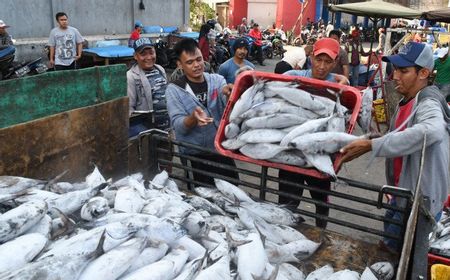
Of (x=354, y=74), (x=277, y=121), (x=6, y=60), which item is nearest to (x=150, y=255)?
(x=277, y=121)

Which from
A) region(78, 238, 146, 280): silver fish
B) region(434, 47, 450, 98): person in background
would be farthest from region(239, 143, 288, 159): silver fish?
region(434, 47, 450, 98): person in background

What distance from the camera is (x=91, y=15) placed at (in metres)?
14.5

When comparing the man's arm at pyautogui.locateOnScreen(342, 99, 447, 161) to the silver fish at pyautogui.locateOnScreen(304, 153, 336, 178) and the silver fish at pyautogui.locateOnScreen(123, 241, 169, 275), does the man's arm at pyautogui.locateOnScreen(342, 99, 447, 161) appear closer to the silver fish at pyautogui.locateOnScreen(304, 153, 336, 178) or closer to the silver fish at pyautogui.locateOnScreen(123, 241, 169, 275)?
the silver fish at pyautogui.locateOnScreen(304, 153, 336, 178)

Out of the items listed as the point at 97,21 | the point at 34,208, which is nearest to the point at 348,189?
the point at 34,208

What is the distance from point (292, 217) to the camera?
102 inches

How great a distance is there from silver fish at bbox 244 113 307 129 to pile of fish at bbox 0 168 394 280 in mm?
492

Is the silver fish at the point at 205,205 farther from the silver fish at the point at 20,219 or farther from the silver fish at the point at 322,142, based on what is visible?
the silver fish at the point at 20,219

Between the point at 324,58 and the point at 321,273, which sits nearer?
the point at 321,273

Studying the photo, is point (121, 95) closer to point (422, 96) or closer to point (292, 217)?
point (292, 217)

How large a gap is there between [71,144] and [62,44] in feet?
25.8

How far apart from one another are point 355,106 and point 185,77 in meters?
1.43

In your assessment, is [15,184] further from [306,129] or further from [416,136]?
[416,136]

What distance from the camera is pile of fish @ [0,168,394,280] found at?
5.89 ft

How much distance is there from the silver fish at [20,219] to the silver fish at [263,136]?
1.21 m
